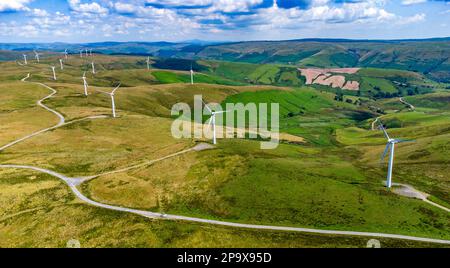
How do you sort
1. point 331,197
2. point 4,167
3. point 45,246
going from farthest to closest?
point 4,167
point 331,197
point 45,246

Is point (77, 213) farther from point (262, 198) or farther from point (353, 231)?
point (353, 231)

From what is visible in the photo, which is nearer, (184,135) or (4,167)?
(4,167)

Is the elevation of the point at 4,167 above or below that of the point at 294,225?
above

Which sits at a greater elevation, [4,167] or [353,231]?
[4,167]

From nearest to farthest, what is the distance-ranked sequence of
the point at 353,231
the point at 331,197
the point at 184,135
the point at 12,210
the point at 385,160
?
the point at 353,231
the point at 12,210
the point at 331,197
the point at 385,160
the point at 184,135

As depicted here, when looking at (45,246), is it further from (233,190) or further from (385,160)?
(385,160)

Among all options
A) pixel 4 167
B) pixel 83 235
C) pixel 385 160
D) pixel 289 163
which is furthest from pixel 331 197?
pixel 4 167

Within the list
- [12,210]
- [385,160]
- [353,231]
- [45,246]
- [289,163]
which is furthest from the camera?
[385,160]

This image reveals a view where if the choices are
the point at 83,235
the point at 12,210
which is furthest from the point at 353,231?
the point at 12,210

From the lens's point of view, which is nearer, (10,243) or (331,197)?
(10,243)
